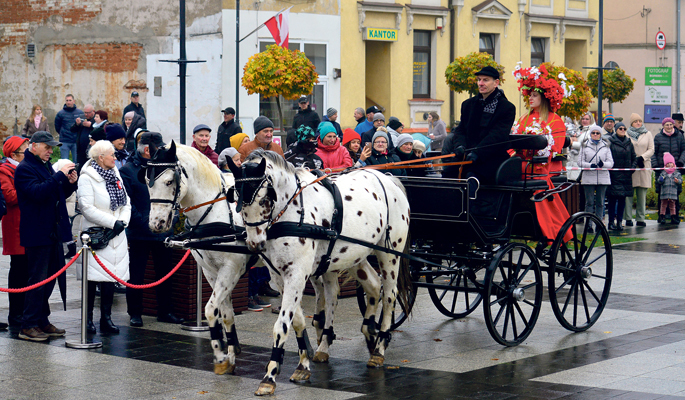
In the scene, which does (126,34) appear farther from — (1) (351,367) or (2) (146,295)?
(1) (351,367)

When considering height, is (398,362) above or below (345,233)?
below

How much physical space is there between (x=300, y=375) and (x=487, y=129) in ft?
10.3

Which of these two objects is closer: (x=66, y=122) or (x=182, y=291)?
(x=182, y=291)

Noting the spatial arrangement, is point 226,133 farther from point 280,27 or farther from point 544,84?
point 544,84

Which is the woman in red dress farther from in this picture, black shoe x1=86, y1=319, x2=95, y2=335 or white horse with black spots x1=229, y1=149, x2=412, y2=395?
black shoe x1=86, y1=319, x2=95, y2=335

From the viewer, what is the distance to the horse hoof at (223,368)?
24.8ft

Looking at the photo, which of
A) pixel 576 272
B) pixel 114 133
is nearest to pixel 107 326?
pixel 114 133

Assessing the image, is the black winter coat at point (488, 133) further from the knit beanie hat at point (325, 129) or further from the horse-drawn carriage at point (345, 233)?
the knit beanie hat at point (325, 129)

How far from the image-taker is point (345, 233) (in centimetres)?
768

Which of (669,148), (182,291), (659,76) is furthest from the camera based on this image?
(659,76)

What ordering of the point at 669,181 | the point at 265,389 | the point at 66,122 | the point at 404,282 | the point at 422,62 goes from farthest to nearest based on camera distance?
1. the point at 422,62
2. the point at 66,122
3. the point at 669,181
4. the point at 404,282
5. the point at 265,389

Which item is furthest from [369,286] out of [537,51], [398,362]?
[537,51]

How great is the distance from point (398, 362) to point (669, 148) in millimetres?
13193

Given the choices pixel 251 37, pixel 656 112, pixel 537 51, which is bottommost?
pixel 656 112
